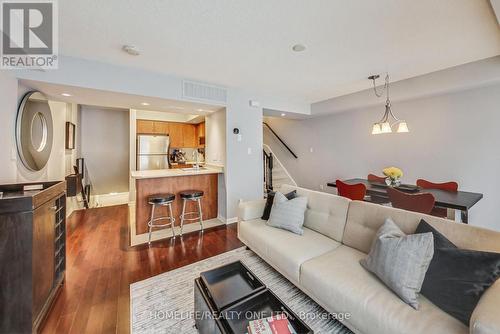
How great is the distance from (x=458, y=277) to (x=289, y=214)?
1.39 meters

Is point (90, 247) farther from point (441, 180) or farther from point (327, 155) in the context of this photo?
point (441, 180)

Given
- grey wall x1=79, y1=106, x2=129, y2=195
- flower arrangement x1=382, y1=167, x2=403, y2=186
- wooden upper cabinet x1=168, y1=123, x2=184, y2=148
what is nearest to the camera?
flower arrangement x1=382, y1=167, x2=403, y2=186

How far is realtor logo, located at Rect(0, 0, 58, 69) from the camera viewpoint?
5.55 feet

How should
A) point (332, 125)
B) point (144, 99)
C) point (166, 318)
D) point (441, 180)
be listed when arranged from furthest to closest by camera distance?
point (332, 125), point (441, 180), point (144, 99), point (166, 318)

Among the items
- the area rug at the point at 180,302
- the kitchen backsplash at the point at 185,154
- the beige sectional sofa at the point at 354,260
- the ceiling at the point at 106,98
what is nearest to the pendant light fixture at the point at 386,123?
the beige sectional sofa at the point at 354,260

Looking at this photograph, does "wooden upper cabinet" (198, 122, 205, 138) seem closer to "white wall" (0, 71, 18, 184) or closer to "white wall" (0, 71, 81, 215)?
"white wall" (0, 71, 81, 215)

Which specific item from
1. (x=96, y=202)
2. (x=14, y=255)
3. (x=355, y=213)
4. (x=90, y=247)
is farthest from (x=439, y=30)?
(x=96, y=202)

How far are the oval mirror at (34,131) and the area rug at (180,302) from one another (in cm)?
212

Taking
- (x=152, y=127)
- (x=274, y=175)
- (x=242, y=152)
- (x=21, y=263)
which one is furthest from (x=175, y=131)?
(x=21, y=263)

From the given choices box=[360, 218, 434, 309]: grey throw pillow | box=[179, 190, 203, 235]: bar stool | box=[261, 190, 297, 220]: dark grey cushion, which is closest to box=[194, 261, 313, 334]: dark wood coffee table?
box=[360, 218, 434, 309]: grey throw pillow

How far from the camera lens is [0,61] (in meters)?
2.03

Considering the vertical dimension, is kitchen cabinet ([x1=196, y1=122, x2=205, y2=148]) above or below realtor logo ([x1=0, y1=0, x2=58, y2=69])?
below

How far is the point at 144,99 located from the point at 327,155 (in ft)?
14.2

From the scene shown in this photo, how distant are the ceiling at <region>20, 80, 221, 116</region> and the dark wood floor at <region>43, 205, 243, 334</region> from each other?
2.16m
